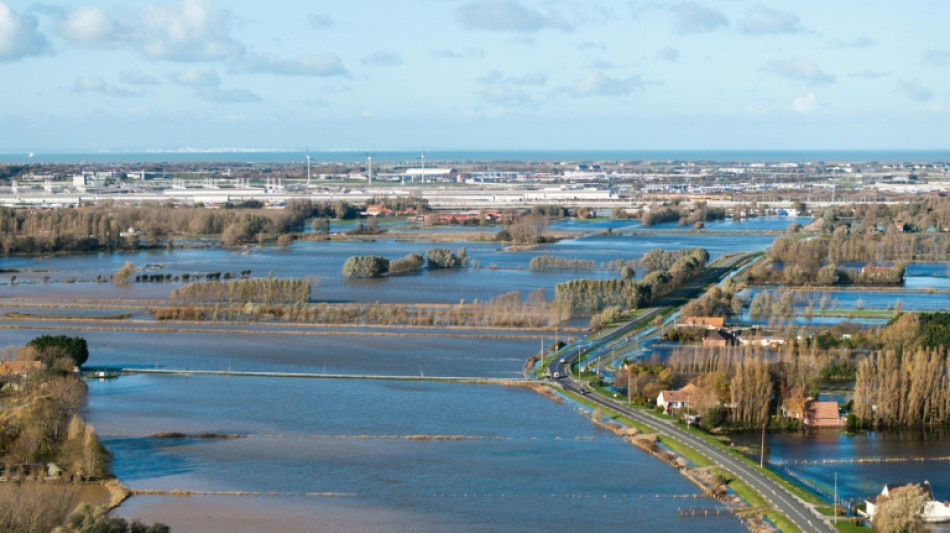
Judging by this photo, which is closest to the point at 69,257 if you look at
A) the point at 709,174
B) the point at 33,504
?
the point at 33,504

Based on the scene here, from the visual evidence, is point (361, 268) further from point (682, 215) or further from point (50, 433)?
point (682, 215)

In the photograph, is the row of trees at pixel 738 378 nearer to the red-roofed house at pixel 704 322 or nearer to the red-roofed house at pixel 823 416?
the red-roofed house at pixel 823 416

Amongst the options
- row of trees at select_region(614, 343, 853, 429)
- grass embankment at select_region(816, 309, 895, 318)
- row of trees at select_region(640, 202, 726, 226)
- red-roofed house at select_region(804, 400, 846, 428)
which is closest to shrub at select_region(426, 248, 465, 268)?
grass embankment at select_region(816, 309, 895, 318)

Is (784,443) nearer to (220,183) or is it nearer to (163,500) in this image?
(163,500)

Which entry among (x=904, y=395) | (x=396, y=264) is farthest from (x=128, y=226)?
(x=904, y=395)

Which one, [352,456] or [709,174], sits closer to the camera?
[352,456]

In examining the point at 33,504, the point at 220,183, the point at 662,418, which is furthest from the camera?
the point at 220,183
